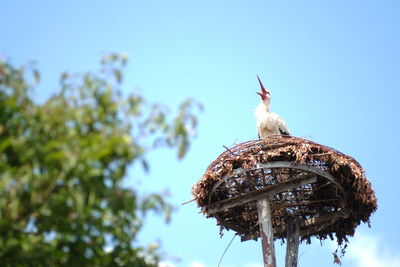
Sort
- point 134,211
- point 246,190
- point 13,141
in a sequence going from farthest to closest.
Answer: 1. point 246,190
2. point 134,211
3. point 13,141

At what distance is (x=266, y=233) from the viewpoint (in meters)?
9.05

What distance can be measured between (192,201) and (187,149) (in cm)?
560

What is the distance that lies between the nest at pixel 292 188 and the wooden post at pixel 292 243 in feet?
0.38

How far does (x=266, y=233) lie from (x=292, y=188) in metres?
0.78

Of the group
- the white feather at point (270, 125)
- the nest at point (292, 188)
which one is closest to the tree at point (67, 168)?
the nest at point (292, 188)

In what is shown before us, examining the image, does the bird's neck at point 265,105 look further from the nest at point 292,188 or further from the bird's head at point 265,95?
the nest at point 292,188

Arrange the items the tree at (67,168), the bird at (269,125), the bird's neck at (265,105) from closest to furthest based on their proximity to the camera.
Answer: the tree at (67,168) < the bird at (269,125) < the bird's neck at (265,105)

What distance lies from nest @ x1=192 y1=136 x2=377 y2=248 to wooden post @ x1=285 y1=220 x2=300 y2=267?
0.11 metres

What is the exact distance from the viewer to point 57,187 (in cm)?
414

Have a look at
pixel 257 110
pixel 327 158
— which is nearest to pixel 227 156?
pixel 327 158

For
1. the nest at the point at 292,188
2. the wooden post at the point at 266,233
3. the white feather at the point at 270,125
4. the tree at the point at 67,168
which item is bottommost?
the tree at the point at 67,168

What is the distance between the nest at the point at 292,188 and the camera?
29.2ft

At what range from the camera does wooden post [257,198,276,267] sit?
884cm

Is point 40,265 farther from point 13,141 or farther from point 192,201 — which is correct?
point 192,201
